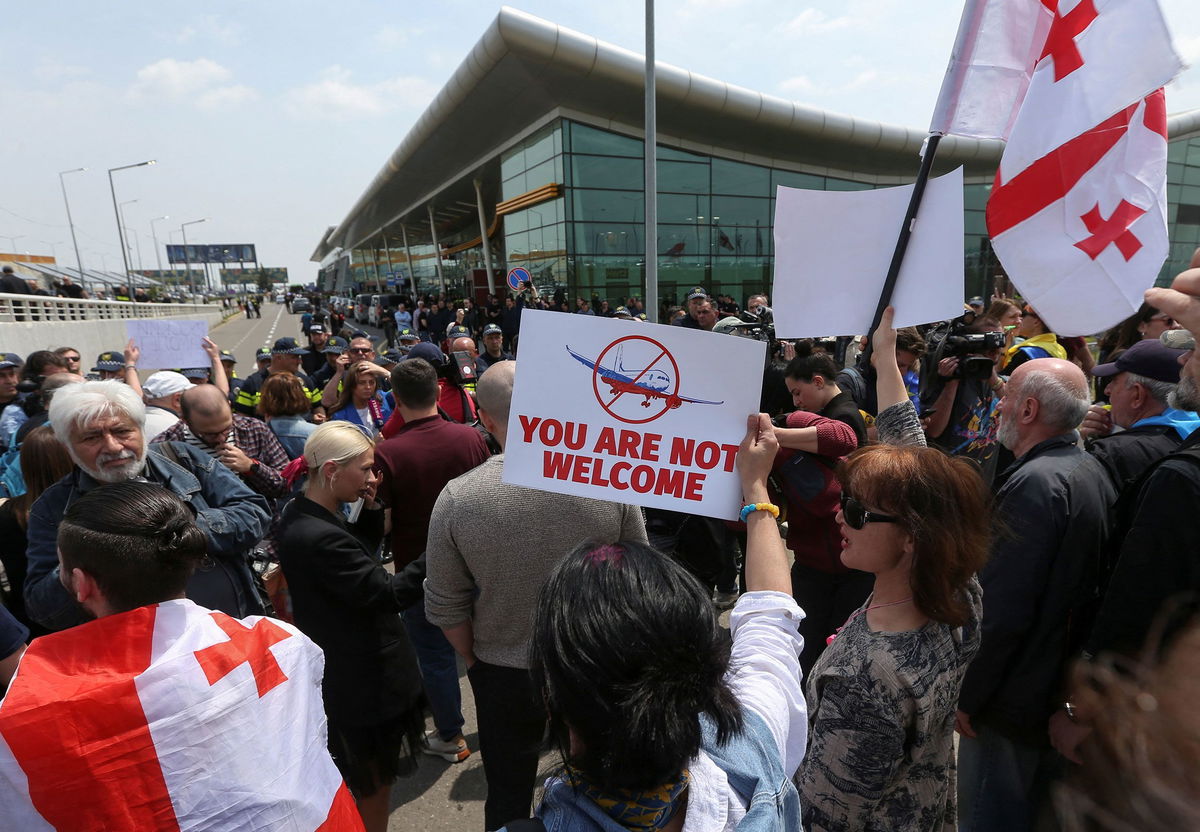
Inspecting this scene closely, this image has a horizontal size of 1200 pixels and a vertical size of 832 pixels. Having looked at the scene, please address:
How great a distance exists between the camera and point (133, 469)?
7.37 ft

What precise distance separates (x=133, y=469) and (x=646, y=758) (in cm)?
233

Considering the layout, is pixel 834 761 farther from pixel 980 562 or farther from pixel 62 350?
pixel 62 350

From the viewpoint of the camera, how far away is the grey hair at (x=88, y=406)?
84.8 inches

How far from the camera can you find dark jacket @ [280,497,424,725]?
2064mm

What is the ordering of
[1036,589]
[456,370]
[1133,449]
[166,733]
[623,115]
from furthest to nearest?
[623,115]
[456,370]
[1133,449]
[1036,589]
[166,733]

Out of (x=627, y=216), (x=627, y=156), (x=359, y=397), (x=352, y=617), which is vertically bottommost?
(x=352, y=617)

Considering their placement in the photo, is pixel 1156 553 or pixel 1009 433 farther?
pixel 1009 433

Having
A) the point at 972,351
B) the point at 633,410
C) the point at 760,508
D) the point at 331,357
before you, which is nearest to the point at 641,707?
the point at 760,508

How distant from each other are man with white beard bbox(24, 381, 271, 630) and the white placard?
218 centimetres

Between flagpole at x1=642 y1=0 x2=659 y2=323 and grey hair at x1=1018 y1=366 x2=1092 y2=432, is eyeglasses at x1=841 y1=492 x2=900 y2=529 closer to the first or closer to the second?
grey hair at x1=1018 y1=366 x2=1092 y2=432

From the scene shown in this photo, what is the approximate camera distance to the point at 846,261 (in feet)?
6.57

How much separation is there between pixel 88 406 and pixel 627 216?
19.5 meters

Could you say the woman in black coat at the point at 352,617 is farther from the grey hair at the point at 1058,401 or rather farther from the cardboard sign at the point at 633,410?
the grey hair at the point at 1058,401

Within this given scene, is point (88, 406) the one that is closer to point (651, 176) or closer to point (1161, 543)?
point (1161, 543)
